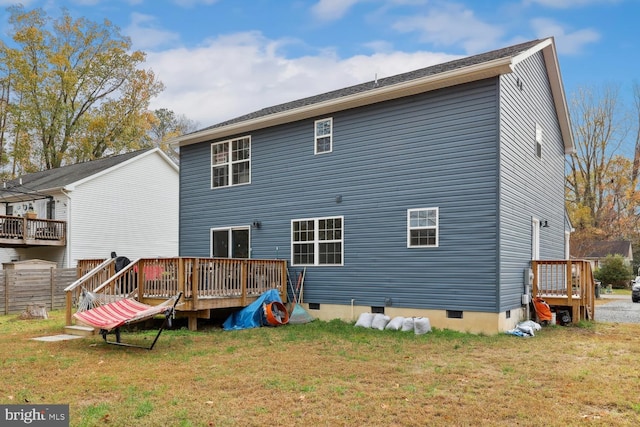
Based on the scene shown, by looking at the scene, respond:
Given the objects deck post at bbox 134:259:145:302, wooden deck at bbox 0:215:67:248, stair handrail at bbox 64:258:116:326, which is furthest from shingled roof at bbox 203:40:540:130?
wooden deck at bbox 0:215:67:248

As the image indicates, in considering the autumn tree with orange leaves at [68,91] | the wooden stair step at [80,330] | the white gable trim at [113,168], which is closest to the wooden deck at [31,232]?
the white gable trim at [113,168]

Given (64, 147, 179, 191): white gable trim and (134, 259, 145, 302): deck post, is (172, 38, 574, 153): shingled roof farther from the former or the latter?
(64, 147, 179, 191): white gable trim

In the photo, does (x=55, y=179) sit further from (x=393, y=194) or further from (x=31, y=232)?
(x=393, y=194)

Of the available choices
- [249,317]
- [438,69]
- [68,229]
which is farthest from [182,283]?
[68,229]

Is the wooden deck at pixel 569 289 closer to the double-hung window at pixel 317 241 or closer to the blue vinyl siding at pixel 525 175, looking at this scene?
the blue vinyl siding at pixel 525 175

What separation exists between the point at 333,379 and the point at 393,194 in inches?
228

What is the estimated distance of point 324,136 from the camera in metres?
12.6

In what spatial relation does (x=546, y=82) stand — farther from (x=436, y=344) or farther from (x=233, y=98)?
(x=233, y=98)

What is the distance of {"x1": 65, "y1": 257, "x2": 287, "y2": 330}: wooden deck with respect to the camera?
33.4 ft

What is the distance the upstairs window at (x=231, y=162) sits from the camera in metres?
14.1

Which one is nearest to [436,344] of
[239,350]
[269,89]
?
[239,350]

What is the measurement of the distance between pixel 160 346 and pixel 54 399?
3.41m

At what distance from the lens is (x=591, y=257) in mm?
40594

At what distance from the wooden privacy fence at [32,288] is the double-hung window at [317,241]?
7500mm
